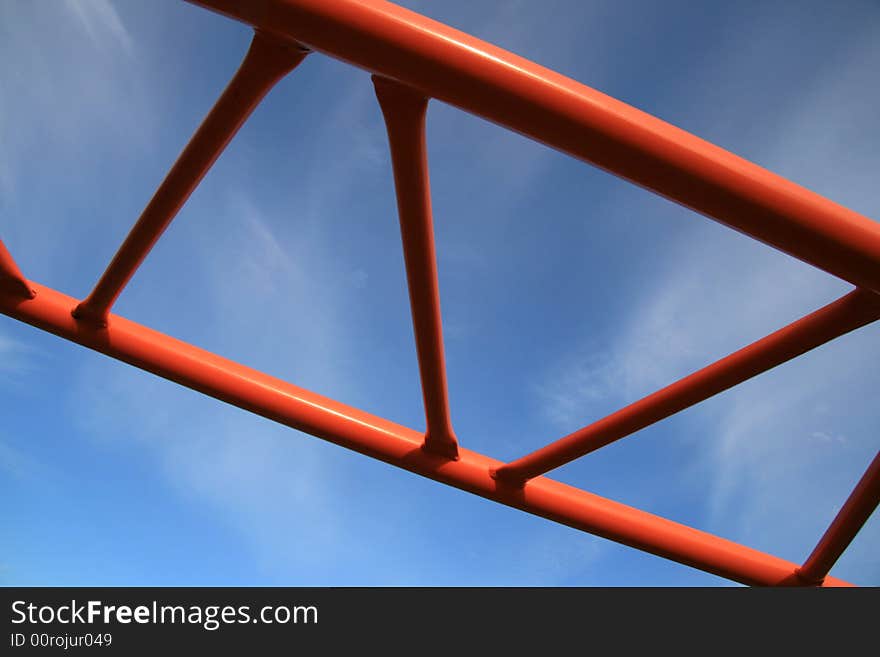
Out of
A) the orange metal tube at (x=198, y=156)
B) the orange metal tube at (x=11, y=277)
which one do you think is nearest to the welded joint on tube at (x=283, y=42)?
the orange metal tube at (x=198, y=156)

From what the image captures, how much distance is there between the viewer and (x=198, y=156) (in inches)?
174

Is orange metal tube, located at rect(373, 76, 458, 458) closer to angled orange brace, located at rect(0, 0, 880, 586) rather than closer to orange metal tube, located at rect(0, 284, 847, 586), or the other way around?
angled orange brace, located at rect(0, 0, 880, 586)

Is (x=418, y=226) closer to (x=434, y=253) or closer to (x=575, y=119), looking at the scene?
(x=434, y=253)

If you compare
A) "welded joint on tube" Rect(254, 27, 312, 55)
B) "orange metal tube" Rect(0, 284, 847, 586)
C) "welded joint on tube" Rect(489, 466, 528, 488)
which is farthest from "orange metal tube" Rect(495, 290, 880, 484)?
"welded joint on tube" Rect(254, 27, 312, 55)

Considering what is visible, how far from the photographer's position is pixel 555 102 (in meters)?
3.13

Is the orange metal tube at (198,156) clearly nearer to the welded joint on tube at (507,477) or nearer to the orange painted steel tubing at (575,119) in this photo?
the orange painted steel tubing at (575,119)

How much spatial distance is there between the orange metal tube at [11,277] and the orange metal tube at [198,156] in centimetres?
50

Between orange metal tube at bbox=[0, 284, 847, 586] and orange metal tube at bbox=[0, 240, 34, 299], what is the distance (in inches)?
3.1

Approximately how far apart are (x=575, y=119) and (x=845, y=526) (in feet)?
21.2

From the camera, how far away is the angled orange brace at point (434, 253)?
3.10 metres

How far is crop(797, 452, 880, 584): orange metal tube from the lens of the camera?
6660 mm

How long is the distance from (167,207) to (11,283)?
2270mm
